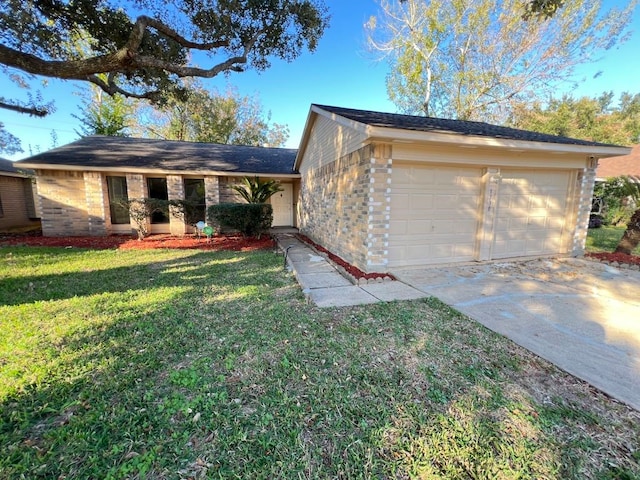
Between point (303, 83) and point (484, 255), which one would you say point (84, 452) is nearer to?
point (484, 255)

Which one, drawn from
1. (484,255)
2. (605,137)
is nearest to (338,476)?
(484,255)

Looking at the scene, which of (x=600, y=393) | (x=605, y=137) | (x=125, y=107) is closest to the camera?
(x=600, y=393)

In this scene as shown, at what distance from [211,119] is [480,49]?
19314 mm

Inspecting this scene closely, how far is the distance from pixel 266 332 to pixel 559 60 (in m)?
20.5

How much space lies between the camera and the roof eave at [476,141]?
4.63 metres

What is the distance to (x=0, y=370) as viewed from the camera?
8.55 feet

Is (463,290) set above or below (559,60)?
below

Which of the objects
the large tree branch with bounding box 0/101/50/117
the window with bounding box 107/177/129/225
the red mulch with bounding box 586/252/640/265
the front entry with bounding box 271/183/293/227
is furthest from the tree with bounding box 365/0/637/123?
the large tree branch with bounding box 0/101/50/117

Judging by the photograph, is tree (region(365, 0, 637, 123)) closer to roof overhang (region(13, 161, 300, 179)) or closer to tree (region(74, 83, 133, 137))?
roof overhang (region(13, 161, 300, 179))

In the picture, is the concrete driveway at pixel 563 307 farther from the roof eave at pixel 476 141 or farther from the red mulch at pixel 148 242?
the red mulch at pixel 148 242

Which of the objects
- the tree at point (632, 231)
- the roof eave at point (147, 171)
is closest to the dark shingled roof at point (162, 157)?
the roof eave at point (147, 171)

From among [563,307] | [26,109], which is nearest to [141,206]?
[26,109]

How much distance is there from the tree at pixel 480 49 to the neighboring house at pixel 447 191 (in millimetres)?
12420

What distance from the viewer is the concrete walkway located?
14.3 ft
